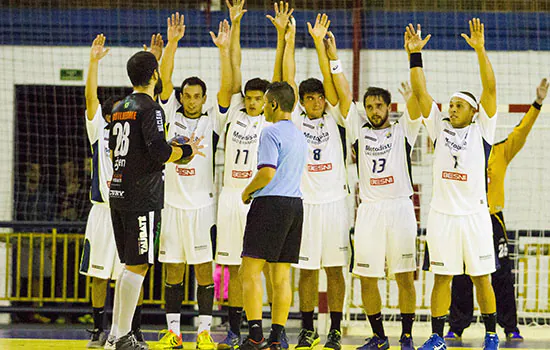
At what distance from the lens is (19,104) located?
39.5 ft

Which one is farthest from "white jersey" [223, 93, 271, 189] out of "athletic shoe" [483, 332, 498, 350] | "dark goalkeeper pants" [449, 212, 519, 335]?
"dark goalkeeper pants" [449, 212, 519, 335]

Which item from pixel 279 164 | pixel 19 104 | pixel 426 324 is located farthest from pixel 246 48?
pixel 279 164

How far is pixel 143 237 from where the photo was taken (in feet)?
22.3

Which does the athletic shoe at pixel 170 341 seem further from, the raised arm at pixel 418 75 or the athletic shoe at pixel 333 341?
the raised arm at pixel 418 75

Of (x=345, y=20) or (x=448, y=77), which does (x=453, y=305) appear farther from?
(x=345, y=20)

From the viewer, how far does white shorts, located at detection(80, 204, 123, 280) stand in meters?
8.20

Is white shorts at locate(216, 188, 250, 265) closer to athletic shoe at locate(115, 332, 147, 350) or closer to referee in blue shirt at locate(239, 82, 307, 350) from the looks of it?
referee in blue shirt at locate(239, 82, 307, 350)

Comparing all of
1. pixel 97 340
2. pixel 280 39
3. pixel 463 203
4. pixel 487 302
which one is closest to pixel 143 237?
pixel 97 340

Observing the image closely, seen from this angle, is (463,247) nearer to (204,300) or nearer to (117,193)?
(204,300)

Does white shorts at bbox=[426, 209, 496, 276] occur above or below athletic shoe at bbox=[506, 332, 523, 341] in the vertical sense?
above

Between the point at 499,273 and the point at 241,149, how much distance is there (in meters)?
3.35

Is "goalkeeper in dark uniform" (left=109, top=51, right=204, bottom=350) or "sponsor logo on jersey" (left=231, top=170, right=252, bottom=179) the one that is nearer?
"goalkeeper in dark uniform" (left=109, top=51, right=204, bottom=350)

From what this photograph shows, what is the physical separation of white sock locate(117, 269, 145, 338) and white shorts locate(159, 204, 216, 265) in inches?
45.5

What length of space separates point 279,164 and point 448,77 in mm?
5657
